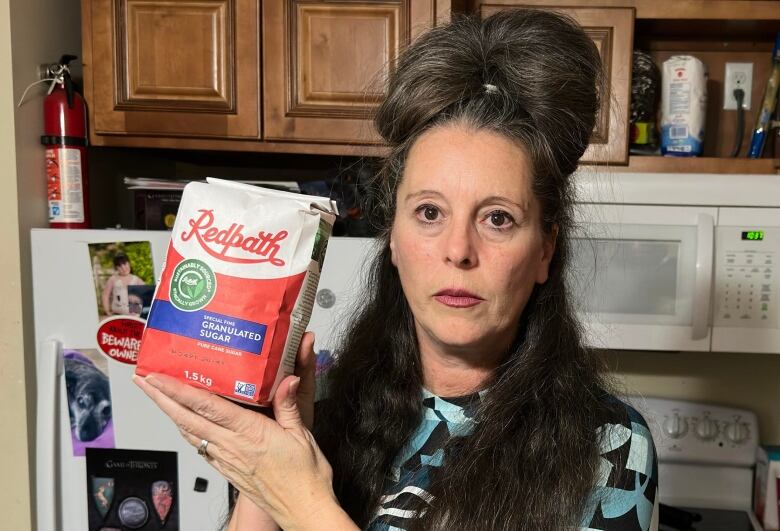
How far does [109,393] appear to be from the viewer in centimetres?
139

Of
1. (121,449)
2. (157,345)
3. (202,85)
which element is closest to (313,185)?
(202,85)

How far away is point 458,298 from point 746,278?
3.37ft

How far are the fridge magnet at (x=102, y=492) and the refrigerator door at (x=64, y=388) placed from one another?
3.1 inches

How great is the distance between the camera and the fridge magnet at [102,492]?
141 centimetres

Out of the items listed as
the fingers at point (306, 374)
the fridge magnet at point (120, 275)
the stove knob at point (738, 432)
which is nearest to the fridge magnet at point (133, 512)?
the fridge magnet at point (120, 275)

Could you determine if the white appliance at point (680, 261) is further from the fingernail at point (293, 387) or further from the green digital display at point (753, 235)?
the fingernail at point (293, 387)

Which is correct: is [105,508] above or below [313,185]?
below

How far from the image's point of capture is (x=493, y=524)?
777mm

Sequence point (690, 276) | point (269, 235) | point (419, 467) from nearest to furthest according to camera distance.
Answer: point (269, 235)
point (419, 467)
point (690, 276)

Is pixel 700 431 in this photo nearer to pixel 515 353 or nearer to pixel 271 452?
pixel 515 353

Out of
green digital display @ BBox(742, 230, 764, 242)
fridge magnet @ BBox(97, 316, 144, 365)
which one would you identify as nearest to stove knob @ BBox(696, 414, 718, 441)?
green digital display @ BBox(742, 230, 764, 242)

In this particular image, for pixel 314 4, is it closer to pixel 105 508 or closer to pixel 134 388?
pixel 134 388

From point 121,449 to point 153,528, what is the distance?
177 millimetres

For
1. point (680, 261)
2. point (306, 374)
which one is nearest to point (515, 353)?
point (306, 374)
